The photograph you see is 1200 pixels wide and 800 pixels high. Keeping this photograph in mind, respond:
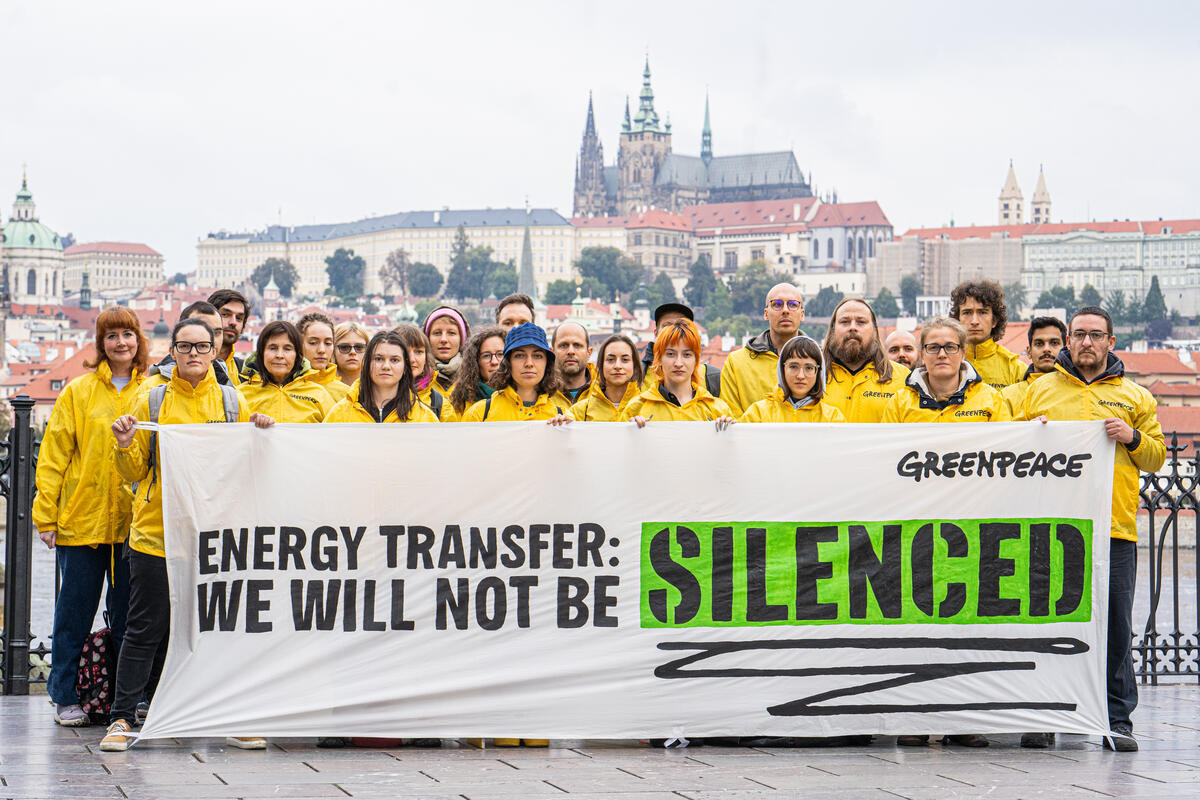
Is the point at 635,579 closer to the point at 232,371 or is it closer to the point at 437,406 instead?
the point at 437,406

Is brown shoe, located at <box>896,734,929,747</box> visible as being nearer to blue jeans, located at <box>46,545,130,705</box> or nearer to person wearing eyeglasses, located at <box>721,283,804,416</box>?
person wearing eyeglasses, located at <box>721,283,804,416</box>

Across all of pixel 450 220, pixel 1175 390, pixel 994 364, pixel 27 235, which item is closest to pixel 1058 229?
pixel 450 220

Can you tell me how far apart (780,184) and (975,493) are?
6028 inches

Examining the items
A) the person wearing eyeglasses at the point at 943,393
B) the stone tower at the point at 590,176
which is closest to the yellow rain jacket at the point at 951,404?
the person wearing eyeglasses at the point at 943,393

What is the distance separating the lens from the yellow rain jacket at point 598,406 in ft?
19.6

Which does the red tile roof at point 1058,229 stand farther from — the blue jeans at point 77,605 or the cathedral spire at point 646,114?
the blue jeans at point 77,605

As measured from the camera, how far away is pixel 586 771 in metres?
4.93

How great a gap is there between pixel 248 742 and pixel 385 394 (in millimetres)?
1284

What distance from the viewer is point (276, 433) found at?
219 inches

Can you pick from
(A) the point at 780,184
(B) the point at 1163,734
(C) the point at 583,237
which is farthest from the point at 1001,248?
(B) the point at 1163,734

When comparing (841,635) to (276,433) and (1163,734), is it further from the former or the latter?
(276,433)

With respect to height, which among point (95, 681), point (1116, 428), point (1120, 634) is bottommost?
point (95, 681)

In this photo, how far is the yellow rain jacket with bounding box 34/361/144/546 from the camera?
5703 mm

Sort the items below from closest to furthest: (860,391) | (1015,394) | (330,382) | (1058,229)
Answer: (1015,394) → (860,391) → (330,382) → (1058,229)
